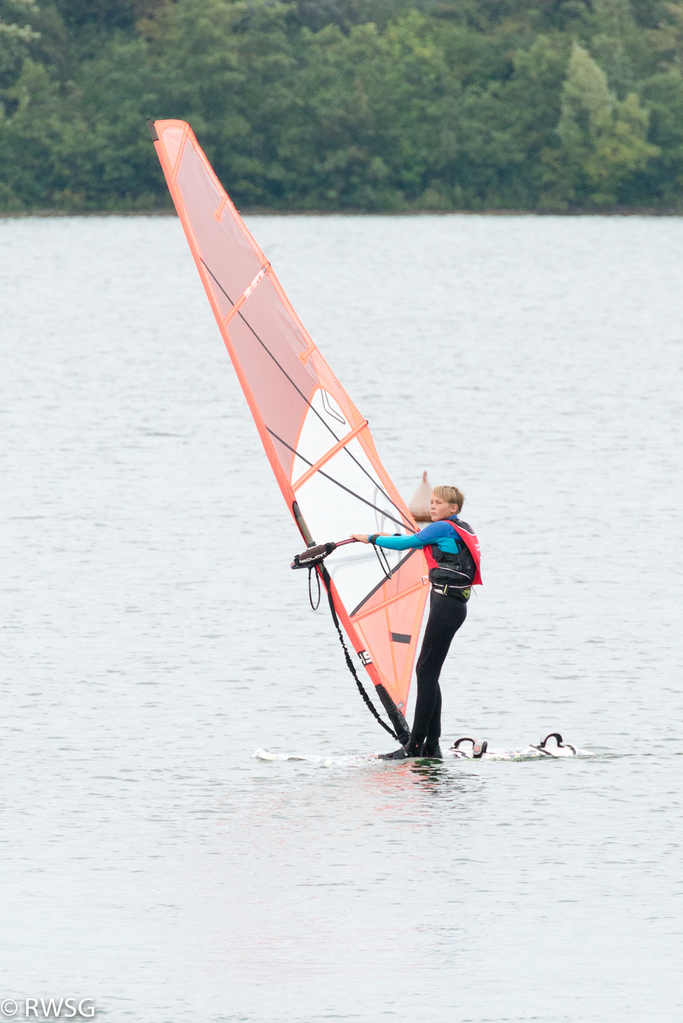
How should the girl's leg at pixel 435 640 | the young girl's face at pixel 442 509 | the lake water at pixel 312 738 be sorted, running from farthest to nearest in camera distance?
the girl's leg at pixel 435 640
the young girl's face at pixel 442 509
the lake water at pixel 312 738

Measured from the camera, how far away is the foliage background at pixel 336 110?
343ft

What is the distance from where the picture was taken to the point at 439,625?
11766 millimetres

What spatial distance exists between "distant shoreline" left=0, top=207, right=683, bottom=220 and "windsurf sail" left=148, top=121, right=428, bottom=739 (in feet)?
312

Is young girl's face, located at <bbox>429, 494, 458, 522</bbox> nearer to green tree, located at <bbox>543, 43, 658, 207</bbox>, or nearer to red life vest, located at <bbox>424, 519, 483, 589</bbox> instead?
red life vest, located at <bbox>424, 519, 483, 589</bbox>

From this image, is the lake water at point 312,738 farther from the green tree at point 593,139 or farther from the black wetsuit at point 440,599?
the green tree at point 593,139

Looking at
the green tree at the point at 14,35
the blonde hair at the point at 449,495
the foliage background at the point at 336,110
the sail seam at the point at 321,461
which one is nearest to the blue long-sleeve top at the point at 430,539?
the blonde hair at the point at 449,495

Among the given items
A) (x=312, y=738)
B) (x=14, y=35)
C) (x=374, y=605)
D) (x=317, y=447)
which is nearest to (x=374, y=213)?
(x=14, y=35)

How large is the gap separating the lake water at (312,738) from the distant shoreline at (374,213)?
73.1 m

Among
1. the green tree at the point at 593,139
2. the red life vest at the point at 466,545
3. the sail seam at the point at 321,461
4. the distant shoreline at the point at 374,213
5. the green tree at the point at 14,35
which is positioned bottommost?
the distant shoreline at the point at 374,213

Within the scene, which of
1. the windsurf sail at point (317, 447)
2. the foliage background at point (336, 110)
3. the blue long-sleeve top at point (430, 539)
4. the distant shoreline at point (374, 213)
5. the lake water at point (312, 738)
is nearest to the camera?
the lake water at point (312, 738)

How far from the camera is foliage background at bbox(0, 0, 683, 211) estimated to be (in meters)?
104

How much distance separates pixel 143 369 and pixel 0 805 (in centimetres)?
3068

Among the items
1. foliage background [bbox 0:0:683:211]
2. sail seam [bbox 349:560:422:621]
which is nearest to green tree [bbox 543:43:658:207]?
foliage background [bbox 0:0:683:211]

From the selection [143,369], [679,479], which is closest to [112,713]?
[679,479]
